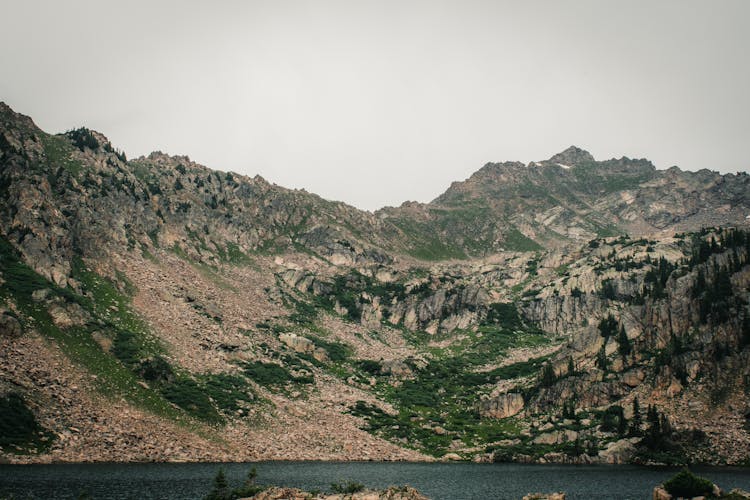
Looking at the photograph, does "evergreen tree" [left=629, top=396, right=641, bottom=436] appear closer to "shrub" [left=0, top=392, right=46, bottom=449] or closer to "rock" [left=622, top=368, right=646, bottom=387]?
"rock" [left=622, top=368, right=646, bottom=387]

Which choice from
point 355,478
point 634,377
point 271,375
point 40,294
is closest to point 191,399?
point 271,375

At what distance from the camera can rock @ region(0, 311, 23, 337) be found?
86250 mm

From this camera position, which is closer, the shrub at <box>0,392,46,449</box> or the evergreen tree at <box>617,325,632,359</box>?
the shrub at <box>0,392,46,449</box>

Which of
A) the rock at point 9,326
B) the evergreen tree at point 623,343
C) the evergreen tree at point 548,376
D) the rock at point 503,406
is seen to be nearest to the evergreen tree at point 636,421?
the evergreen tree at point 623,343

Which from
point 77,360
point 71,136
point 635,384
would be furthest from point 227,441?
point 71,136

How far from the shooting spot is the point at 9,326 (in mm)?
86938

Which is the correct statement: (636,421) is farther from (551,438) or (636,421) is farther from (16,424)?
(16,424)

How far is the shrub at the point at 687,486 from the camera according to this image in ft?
166

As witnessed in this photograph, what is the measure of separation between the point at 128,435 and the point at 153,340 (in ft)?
124

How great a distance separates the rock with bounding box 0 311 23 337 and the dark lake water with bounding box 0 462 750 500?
1178 inches

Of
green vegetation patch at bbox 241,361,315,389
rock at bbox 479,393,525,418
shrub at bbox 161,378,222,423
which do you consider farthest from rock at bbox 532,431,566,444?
shrub at bbox 161,378,222,423

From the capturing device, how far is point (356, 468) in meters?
93.1

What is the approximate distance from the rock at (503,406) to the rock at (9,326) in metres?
105

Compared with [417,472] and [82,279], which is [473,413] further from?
[82,279]
